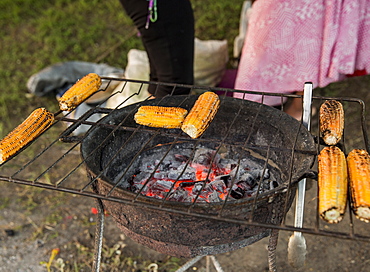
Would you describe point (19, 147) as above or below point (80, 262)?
above

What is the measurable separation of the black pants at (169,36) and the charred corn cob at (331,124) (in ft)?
4.00

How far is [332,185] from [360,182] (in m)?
0.11

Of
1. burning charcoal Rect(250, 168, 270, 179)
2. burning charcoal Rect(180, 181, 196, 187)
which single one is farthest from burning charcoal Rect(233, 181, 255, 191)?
burning charcoal Rect(180, 181, 196, 187)

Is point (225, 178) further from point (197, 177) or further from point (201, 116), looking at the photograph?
point (201, 116)

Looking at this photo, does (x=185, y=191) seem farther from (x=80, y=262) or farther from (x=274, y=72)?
(x=274, y=72)

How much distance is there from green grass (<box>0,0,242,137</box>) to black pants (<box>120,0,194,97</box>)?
2.07m

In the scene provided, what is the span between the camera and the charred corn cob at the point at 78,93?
212 centimetres

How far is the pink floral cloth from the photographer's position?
316cm

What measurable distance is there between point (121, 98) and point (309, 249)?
221 centimetres

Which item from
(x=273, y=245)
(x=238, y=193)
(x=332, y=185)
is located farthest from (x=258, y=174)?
(x=332, y=185)

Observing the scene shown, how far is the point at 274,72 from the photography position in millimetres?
3393

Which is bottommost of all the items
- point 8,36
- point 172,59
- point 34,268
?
point 34,268

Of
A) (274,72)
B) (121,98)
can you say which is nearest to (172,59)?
(274,72)

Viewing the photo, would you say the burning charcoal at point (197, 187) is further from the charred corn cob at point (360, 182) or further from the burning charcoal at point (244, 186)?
the charred corn cob at point (360, 182)
